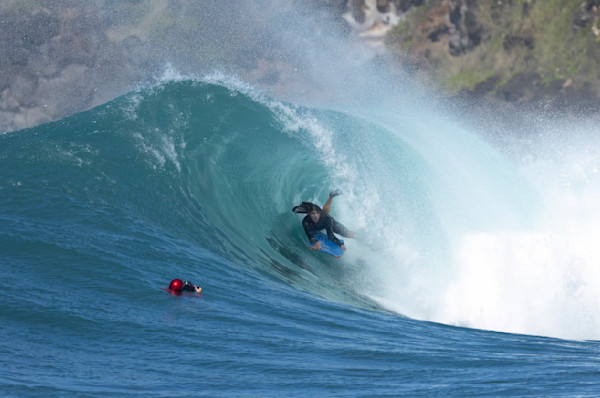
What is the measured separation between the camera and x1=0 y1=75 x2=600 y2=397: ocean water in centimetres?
668

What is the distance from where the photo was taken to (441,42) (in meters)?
61.3

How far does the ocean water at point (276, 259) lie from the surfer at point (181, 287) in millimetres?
88

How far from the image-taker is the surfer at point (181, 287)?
8.72 metres

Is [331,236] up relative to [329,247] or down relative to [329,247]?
up

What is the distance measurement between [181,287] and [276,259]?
3.89 meters

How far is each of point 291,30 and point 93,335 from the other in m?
56.9

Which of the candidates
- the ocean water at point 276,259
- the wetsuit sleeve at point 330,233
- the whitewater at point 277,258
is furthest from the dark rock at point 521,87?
the wetsuit sleeve at point 330,233

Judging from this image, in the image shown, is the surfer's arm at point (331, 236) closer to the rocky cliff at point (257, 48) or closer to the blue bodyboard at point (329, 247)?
the blue bodyboard at point (329, 247)

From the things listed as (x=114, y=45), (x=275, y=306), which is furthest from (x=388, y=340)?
(x=114, y=45)

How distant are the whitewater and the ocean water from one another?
0.13ft

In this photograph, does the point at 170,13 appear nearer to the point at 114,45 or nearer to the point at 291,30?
the point at 114,45

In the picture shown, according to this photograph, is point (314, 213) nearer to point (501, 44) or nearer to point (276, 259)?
point (276, 259)

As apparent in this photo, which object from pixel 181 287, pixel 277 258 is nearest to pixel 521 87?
pixel 277 258

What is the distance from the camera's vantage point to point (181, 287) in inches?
345
